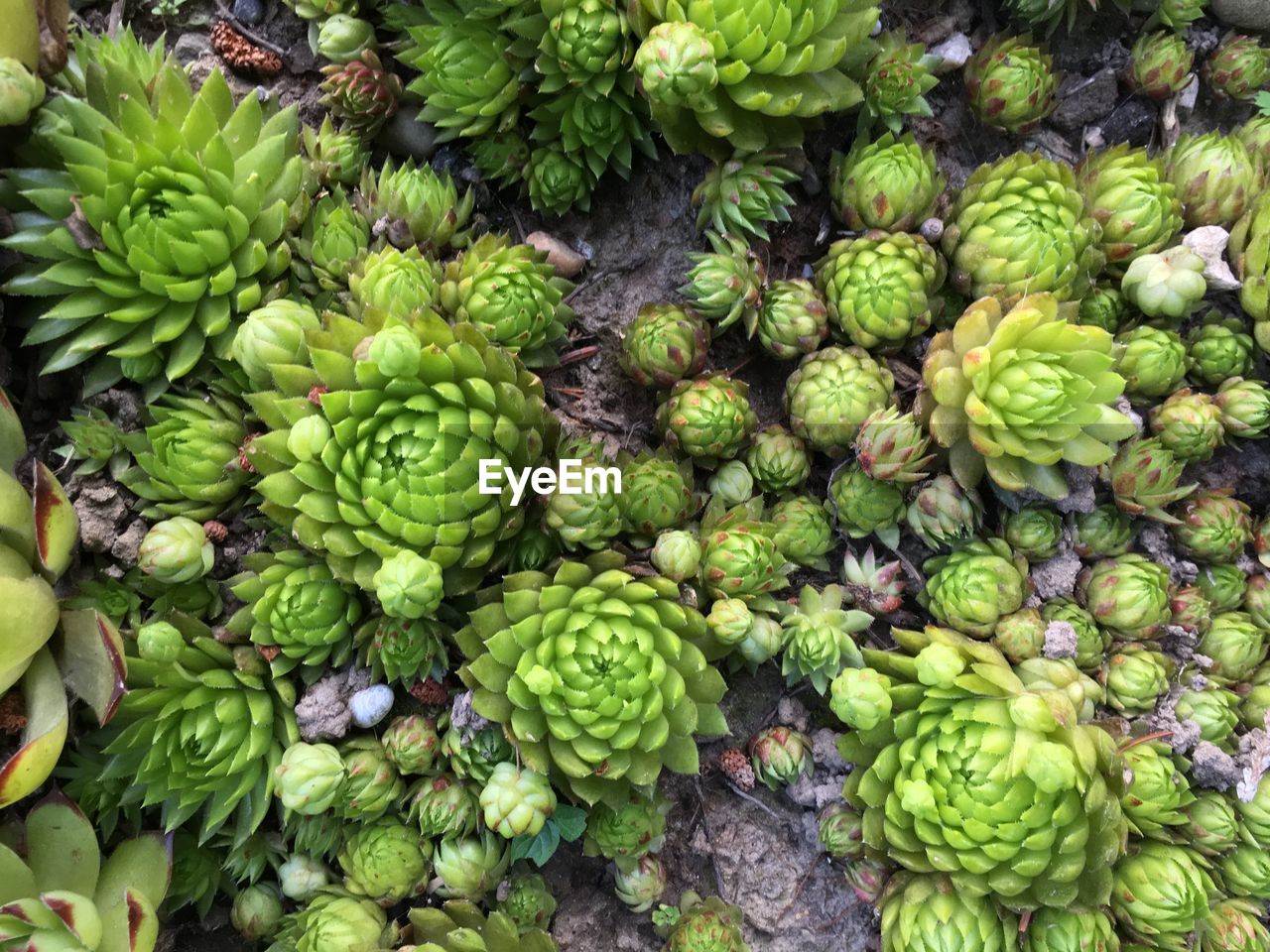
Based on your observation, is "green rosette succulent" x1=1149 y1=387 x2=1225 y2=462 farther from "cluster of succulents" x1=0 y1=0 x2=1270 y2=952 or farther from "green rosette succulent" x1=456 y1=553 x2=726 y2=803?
"green rosette succulent" x1=456 y1=553 x2=726 y2=803

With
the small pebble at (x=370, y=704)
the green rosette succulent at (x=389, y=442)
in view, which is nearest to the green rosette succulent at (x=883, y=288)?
the green rosette succulent at (x=389, y=442)

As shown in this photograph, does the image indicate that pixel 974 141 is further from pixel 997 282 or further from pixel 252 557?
pixel 252 557

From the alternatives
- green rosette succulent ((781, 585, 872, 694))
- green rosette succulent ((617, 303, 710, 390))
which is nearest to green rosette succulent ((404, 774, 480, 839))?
green rosette succulent ((781, 585, 872, 694))

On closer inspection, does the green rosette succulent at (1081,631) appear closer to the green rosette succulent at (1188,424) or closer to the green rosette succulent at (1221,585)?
the green rosette succulent at (1221,585)

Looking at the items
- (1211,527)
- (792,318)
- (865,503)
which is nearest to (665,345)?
(792,318)

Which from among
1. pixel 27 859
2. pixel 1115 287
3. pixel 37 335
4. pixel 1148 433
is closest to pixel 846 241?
pixel 1115 287

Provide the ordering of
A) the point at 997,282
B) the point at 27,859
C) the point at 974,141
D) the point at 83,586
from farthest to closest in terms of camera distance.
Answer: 1. the point at 974,141
2. the point at 997,282
3. the point at 83,586
4. the point at 27,859
